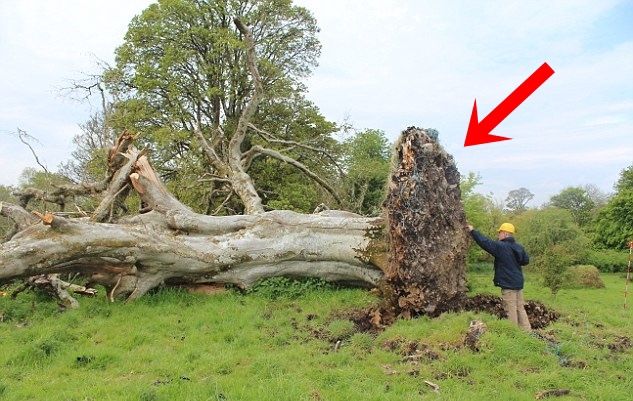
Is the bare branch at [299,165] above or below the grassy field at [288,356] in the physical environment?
above

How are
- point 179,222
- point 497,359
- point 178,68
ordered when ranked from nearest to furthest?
point 497,359 < point 179,222 < point 178,68

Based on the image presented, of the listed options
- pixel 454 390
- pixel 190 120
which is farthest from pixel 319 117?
pixel 454 390

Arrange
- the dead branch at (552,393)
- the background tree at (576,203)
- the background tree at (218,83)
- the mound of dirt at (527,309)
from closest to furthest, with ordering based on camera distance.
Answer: the dead branch at (552,393)
the mound of dirt at (527,309)
the background tree at (218,83)
the background tree at (576,203)

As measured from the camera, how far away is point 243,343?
21.5 ft

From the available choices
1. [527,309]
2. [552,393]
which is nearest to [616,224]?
[527,309]

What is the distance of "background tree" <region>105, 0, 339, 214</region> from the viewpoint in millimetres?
17688

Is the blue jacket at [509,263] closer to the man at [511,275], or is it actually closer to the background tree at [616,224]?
the man at [511,275]

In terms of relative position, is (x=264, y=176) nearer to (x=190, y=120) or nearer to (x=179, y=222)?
(x=190, y=120)

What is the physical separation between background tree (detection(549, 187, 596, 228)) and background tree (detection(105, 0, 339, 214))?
28.9 metres

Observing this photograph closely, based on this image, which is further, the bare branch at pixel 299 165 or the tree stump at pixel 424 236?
the bare branch at pixel 299 165

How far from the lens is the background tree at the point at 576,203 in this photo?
3969cm

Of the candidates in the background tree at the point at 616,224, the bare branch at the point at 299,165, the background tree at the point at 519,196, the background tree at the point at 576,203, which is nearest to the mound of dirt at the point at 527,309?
the bare branch at the point at 299,165

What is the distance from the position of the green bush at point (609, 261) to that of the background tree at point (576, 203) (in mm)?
11359

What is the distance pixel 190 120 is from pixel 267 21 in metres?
4.73
